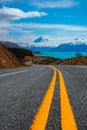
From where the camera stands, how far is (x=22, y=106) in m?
4.84

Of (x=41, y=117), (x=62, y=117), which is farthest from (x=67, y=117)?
(x=41, y=117)

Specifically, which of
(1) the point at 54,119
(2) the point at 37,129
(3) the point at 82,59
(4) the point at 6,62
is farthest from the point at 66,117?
(3) the point at 82,59

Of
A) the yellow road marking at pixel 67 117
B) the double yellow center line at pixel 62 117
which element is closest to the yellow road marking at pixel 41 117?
the double yellow center line at pixel 62 117

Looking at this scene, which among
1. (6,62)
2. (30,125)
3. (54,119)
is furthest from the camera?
(6,62)

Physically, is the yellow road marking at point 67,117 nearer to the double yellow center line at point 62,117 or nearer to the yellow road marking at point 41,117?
the double yellow center line at point 62,117

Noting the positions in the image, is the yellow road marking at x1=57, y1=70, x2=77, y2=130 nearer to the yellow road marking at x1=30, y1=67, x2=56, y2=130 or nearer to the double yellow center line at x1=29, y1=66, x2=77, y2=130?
the double yellow center line at x1=29, y1=66, x2=77, y2=130

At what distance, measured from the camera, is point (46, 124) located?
3504 millimetres

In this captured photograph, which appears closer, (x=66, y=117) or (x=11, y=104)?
(x=66, y=117)

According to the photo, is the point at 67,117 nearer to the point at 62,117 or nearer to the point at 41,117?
the point at 62,117

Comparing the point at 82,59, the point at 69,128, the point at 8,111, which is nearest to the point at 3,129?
the point at 69,128

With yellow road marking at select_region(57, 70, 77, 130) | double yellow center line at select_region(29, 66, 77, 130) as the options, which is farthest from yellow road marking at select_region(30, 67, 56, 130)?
yellow road marking at select_region(57, 70, 77, 130)

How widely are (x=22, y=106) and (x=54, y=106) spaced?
0.51 metres

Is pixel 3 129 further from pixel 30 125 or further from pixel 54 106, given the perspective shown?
pixel 54 106

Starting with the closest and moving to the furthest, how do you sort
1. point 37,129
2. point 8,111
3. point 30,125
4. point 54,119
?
point 37,129 < point 30,125 < point 54,119 < point 8,111
